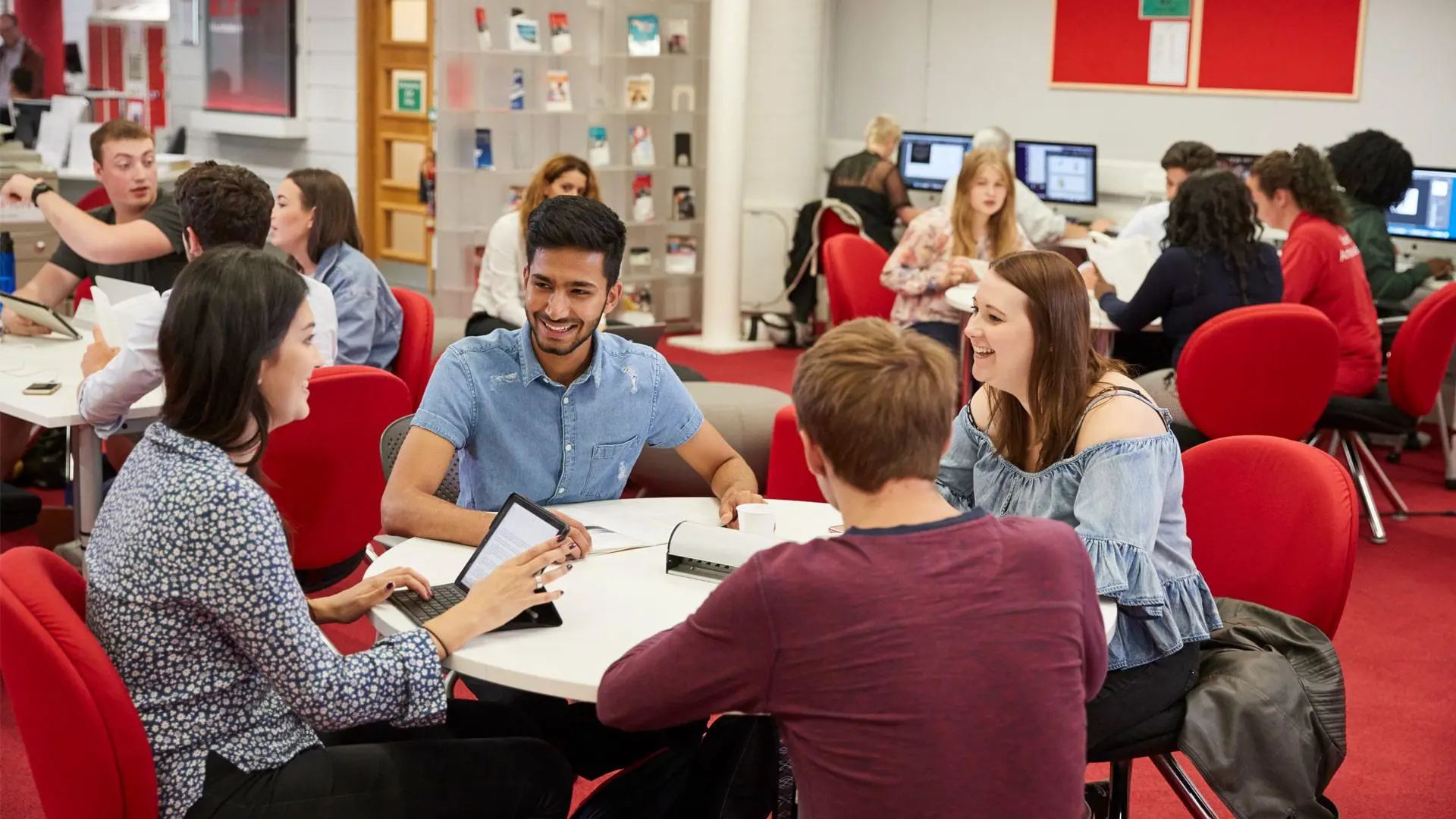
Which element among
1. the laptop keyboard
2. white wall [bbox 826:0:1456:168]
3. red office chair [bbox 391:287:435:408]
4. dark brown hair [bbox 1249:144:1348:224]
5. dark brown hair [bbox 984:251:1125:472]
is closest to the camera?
the laptop keyboard

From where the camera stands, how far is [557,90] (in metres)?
7.85

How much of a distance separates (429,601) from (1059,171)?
21.7 ft

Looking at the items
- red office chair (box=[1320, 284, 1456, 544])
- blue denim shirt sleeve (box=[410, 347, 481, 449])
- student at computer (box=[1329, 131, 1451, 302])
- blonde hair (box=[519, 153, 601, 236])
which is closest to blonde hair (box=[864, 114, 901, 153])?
student at computer (box=[1329, 131, 1451, 302])

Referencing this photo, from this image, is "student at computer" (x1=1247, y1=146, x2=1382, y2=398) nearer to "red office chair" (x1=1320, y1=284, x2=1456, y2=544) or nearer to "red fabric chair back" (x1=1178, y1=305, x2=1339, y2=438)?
"red office chair" (x1=1320, y1=284, x2=1456, y2=544)

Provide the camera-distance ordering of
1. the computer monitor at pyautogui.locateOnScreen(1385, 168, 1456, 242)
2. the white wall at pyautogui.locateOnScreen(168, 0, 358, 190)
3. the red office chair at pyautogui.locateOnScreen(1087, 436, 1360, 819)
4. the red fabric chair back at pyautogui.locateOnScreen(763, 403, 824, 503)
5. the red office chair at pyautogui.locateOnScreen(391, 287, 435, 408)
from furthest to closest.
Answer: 1. the white wall at pyautogui.locateOnScreen(168, 0, 358, 190)
2. the computer monitor at pyautogui.locateOnScreen(1385, 168, 1456, 242)
3. the red office chair at pyautogui.locateOnScreen(391, 287, 435, 408)
4. the red fabric chair back at pyautogui.locateOnScreen(763, 403, 824, 503)
5. the red office chair at pyautogui.locateOnScreen(1087, 436, 1360, 819)

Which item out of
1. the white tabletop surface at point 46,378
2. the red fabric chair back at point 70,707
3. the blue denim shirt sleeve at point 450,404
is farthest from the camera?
the white tabletop surface at point 46,378

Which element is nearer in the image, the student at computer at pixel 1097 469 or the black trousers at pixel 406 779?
the black trousers at pixel 406 779

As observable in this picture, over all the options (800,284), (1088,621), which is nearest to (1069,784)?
(1088,621)

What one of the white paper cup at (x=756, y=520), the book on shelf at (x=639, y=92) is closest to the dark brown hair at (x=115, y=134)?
the white paper cup at (x=756, y=520)

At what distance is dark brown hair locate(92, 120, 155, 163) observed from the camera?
4.52m

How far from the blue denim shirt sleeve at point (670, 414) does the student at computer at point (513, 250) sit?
2.37m

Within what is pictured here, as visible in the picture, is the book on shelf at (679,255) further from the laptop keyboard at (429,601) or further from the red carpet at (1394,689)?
the laptop keyboard at (429,601)

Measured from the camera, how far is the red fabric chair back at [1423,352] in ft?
15.5

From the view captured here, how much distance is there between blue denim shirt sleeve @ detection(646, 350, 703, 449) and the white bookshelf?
5.01 metres
